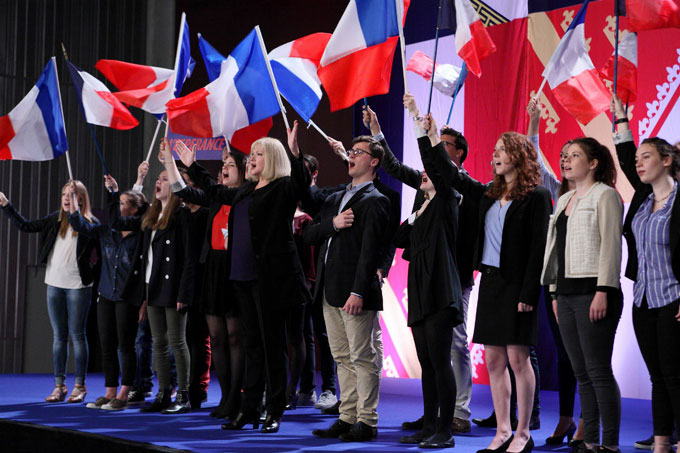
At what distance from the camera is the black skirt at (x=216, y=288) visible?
5059 mm

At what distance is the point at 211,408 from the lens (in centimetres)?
580

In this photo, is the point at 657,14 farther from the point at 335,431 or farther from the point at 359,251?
the point at 335,431

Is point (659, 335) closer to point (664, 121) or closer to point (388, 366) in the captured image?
point (664, 121)

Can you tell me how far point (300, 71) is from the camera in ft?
19.6

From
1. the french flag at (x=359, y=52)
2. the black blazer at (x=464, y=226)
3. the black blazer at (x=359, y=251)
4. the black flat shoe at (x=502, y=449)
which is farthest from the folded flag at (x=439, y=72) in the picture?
the black flat shoe at (x=502, y=449)

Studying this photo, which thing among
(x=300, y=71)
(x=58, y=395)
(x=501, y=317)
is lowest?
(x=58, y=395)

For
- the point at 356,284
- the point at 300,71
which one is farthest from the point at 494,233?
the point at 300,71

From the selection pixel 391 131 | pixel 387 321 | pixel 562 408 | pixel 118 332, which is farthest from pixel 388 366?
pixel 562 408

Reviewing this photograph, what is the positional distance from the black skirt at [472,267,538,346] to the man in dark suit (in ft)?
2.15

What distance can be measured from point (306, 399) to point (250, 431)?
1.37 m

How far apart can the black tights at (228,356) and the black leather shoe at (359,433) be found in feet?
3.06

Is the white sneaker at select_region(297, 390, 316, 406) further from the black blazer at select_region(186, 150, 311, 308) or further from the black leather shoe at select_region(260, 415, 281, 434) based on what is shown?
the black blazer at select_region(186, 150, 311, 308)

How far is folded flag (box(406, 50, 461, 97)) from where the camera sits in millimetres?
5902

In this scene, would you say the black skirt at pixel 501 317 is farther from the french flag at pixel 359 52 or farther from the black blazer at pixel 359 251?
the french flag at pixel 359 52
